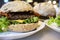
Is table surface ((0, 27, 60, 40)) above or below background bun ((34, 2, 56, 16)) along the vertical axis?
below

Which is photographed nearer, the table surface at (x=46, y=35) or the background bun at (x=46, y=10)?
the table surface at (x=46, y=35)

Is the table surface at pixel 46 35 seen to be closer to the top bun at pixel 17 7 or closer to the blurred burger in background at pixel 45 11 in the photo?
the top bun at pixel 17 7

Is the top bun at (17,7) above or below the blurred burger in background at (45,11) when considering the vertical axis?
above

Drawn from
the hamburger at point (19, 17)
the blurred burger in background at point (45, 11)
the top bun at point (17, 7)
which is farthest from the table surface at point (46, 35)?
the blurred burger in background at point (45, 11)

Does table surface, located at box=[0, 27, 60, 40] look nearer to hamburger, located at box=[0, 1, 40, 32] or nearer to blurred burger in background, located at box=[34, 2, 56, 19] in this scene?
hamburger, located at box=[0, 1, 40, 32]

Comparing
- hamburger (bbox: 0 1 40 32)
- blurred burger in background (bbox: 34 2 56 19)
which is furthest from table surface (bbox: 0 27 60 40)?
blurred burger in background (bbox: 34 2 56 19)

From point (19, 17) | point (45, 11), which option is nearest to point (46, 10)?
point (45, 11)

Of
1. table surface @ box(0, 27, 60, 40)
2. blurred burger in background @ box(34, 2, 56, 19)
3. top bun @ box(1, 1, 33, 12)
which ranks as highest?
top bun @ box(1, 1, 33, 12)

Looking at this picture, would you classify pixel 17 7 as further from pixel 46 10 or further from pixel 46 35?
pixel 46 10

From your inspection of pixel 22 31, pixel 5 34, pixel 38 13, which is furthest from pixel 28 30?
pixel 38 13
